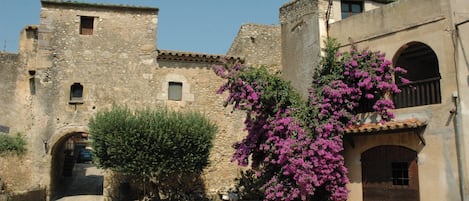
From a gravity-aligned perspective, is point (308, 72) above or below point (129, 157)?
above

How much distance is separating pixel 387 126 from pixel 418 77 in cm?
451

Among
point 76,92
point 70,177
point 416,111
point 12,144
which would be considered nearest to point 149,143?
point 76,92

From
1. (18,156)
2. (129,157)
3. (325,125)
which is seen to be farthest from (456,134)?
(18,156)

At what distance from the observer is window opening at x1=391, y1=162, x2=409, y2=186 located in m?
13.5

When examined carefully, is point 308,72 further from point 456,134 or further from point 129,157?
point 129,157

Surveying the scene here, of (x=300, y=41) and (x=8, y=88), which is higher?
(x=300, y=41)

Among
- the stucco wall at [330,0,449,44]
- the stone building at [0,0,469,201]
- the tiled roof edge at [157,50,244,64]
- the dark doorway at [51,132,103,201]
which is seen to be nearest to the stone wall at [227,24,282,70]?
the stone building at [0,0,469,201]

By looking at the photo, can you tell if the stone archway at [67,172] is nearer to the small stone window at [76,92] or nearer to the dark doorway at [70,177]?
the dark doorway at [70,177]

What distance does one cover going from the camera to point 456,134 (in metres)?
12.3

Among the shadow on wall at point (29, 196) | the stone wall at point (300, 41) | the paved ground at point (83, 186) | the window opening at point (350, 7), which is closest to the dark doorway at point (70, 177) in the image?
the paved ground at point (83, 186)

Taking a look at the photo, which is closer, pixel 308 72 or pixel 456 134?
pixel 456 134

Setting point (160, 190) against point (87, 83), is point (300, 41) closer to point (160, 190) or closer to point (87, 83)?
point (160, 190)

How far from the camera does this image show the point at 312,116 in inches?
566

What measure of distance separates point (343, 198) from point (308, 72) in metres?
5.33
